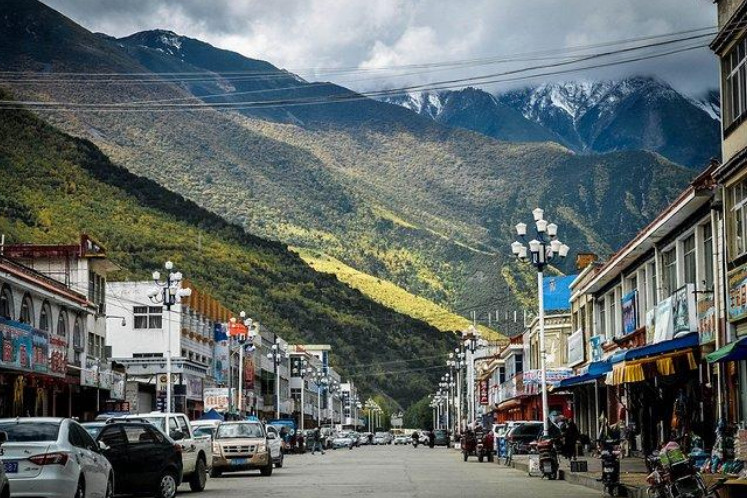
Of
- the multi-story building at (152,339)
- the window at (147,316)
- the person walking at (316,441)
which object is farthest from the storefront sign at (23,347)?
the person walking at (316,441)

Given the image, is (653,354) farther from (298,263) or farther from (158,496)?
(298,263)

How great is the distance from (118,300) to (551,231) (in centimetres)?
4834

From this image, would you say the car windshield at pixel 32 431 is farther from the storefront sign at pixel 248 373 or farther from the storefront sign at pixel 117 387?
the storefront sign at pixel 248 373

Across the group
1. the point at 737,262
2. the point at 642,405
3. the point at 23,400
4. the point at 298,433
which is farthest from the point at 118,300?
the point at 737,262

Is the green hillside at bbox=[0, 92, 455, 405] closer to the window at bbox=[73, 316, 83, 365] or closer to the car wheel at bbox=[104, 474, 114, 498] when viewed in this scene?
the window at bbox=[73, 316, 83, 365]

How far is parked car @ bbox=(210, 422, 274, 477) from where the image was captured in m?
41.0

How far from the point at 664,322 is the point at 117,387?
109 ft

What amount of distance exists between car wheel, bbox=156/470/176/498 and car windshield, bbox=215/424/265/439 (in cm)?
1431

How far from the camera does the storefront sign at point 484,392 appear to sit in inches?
5079

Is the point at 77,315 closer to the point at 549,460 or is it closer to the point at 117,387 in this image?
the point at 117,387

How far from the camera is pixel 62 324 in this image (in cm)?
5869

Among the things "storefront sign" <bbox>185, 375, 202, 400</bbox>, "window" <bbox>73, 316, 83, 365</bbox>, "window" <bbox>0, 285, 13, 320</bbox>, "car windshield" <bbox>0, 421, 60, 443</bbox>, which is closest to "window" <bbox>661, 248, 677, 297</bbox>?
"window" <bbox>0, 285, 13, 320</bbox>

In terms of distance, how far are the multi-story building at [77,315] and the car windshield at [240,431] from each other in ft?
38.3

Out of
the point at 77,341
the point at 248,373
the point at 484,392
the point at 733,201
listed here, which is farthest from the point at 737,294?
the point at 484,392
